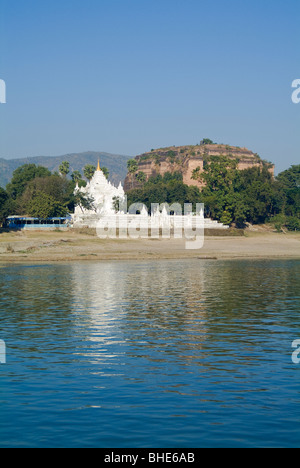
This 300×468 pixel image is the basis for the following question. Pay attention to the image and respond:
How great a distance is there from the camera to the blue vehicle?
9230 cm

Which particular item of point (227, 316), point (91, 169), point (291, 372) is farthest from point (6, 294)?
point (91, 169)

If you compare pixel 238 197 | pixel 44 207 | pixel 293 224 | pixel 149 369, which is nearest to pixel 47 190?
pixel 44 207

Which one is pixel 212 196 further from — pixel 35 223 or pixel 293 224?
pixel 35 223

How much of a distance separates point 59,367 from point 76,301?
51.6ft

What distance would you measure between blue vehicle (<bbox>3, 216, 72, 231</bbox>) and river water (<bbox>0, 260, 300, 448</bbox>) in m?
54.6

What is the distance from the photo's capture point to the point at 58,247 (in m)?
71.4

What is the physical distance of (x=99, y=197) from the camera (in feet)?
413

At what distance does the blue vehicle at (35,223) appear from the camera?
92300 mm

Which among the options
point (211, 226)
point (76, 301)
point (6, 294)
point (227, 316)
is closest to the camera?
point (227, 316)

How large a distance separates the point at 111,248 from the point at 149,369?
5475cm

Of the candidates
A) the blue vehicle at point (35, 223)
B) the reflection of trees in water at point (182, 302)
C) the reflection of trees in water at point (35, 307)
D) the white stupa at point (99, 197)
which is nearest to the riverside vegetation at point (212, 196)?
the blue vehicle at point (35, 223)

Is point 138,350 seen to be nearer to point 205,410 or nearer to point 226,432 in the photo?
point 205,410

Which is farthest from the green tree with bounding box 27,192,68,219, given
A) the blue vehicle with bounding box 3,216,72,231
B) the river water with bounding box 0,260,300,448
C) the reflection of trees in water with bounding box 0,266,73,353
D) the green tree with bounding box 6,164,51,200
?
the river water with bounding box 0,260,300,448

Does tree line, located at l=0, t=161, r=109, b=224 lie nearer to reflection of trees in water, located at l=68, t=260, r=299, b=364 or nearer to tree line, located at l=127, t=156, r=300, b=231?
tree line, located at l=127, t=156, r=300, b=231
